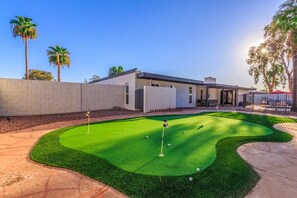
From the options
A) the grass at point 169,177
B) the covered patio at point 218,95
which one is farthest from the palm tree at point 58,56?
the grass at point 169,177

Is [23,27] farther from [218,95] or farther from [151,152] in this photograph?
[218,95]

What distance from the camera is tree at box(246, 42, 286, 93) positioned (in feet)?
82.8

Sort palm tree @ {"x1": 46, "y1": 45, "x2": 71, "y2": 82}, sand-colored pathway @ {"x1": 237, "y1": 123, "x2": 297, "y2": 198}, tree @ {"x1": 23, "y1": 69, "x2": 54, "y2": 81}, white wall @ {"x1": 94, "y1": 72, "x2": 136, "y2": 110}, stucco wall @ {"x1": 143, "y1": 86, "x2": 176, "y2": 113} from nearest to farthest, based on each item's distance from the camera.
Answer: sand-colored pathway @ {"x1": 237, "y1": 123, "x2": 297, "y2": 198} < stucco wall @ {"x1": 143, "y1": 86, "x2": 176, "y2": 113} < white wall @ {"x1": 94, "y1": 72, "x2": 136, "y2": 110} < palm tree @ {"x1": 46, "y1": 45, "x2": 71, "y2": 82} < tree @ {"x1": 23, "y1": 69, "x2": 54, "y2": 81}

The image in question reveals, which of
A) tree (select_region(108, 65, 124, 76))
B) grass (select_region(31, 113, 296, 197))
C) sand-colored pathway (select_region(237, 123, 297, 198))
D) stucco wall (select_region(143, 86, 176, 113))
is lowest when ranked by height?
sand-colored pathway (select_region(237, 123, 297, 198))

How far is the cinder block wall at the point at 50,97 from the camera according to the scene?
31.8ft

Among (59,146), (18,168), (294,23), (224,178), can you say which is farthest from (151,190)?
(294,23)

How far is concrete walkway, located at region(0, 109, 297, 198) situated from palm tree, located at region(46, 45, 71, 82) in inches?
797

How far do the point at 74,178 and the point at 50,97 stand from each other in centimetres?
1036

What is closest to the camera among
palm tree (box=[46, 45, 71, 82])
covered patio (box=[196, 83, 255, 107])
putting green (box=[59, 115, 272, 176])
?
putting green (box=[59, 115, 272, 176])

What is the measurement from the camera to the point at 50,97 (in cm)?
1122

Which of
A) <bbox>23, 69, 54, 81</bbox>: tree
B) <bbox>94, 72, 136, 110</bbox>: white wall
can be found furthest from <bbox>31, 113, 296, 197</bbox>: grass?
<bbox>23, 69, 54, 81</bbox>: tree

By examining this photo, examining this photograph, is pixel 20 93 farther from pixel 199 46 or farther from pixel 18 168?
pixel 199 46

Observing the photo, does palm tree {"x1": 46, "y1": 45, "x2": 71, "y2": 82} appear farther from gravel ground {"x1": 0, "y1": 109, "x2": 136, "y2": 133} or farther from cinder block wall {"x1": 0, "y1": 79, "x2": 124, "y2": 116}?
gravel ground {"x1": 0, "y1": 109, "x2": 136, "y2": 133}

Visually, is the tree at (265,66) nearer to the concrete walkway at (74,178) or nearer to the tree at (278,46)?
the tree at (278,46)
